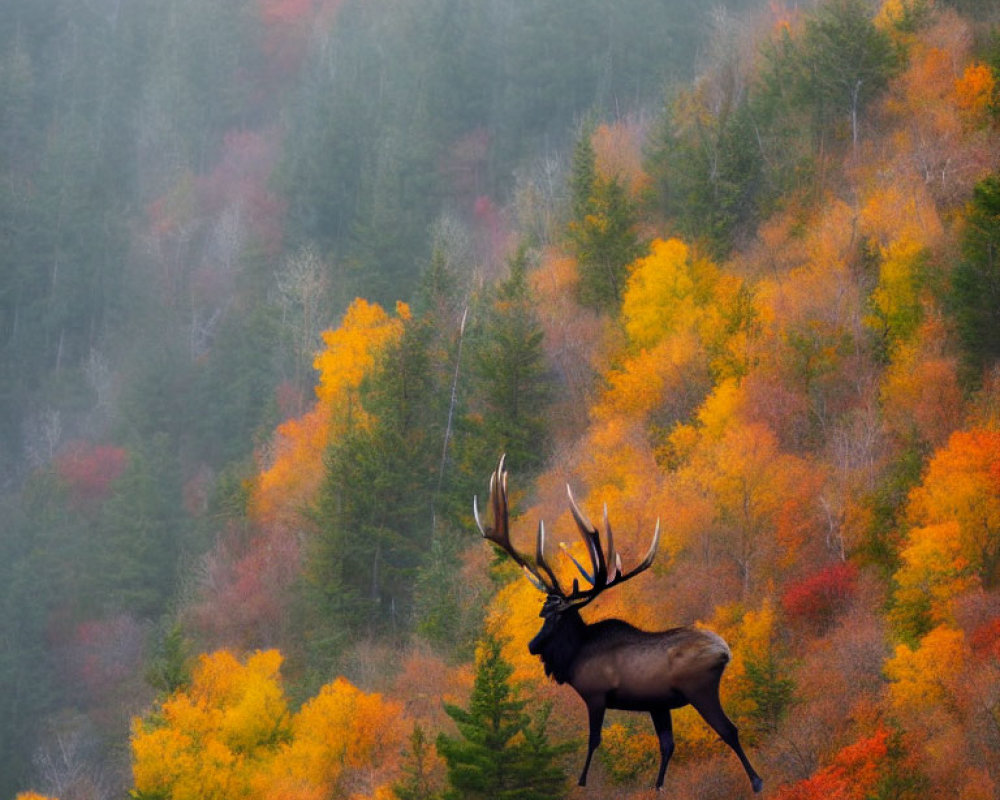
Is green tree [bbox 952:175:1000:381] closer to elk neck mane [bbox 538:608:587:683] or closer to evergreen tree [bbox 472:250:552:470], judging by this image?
evergreen tree [bbox 472:250:552:470]

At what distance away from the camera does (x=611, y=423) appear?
46.9 meters

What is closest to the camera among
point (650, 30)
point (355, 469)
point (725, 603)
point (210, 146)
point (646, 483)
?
point (725, 603)

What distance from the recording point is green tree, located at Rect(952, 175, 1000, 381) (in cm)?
3253

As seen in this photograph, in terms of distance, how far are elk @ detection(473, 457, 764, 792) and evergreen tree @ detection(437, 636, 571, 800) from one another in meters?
6.55

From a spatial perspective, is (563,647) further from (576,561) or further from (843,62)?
(843,62)

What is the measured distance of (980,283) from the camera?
34.6 metres

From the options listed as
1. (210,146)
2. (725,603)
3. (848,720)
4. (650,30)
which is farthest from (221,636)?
(210,146)

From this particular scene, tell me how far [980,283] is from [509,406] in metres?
19.1

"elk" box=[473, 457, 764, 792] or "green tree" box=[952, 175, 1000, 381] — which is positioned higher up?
"green tree" box=[952, 175, 1000, 381]

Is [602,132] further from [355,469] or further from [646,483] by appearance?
[646,483]

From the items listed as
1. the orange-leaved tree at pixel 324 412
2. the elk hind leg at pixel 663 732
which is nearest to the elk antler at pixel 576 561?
the elk hind leg at pixel 663 732

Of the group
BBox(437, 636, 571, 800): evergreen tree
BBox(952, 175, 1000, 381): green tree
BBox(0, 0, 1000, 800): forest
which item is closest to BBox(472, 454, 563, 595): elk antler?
BBox(437, 636, 571, 800): evergreen tree

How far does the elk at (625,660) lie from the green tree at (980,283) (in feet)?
70.8

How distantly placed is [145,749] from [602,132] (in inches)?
1880
